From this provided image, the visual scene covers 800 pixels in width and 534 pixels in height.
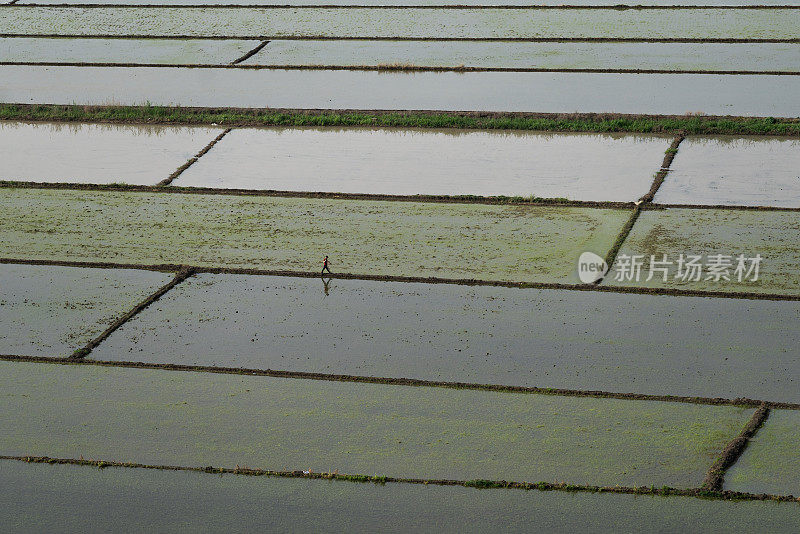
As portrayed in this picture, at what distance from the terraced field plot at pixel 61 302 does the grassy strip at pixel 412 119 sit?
14.1 feet

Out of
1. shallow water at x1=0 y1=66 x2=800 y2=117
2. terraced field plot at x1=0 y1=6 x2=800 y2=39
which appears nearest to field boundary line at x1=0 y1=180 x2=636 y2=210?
shallow water at x1=0 y1=66 x2=800 y2=117

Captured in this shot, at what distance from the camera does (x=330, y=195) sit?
9922 millimetres

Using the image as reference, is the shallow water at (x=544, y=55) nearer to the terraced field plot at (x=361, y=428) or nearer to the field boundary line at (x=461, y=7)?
the field boundary line at (x=461, y=7)

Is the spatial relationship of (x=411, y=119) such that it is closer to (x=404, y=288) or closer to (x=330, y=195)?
(x=330, y=195)

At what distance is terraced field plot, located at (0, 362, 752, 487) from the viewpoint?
18.8 ft

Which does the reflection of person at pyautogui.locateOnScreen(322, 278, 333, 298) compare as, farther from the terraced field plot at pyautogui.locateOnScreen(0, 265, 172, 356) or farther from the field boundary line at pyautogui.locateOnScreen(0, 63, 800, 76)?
the field boundary line at pyautogui.locateOnScreen(0, 63, 800, 76)

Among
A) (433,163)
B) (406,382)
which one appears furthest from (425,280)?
(433,163)

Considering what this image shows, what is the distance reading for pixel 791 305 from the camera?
7512mm

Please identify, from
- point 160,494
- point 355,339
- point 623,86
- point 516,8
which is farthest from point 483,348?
point 516,8

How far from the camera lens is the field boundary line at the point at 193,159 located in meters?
10.5

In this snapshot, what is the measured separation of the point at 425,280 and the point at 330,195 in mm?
2173

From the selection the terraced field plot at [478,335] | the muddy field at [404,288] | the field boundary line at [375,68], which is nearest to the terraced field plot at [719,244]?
the muddy field at [404,288]

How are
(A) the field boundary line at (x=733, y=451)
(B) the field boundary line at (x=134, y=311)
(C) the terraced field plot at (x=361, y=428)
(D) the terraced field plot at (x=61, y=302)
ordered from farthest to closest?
1. (D) the terraced field plot at (x=61, y=302)
2. (B) the field boundary line at (x=134, y=311)
3. (C) the terraced field plot at (x=361, y=428)
4. (A) the field boundary line at (x=733, y=451)

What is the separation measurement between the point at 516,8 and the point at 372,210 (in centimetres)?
853
